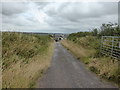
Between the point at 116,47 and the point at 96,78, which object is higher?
the point at 116,47

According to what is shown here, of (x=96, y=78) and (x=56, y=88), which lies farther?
(x=96, y=78)

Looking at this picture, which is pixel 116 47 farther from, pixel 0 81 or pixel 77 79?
pixel 0 81

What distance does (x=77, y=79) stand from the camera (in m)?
6.76

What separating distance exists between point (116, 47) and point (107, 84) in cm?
494

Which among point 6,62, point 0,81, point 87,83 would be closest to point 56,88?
point 87,83

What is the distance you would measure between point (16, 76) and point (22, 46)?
5.42 metres

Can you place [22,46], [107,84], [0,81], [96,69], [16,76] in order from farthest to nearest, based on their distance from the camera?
[22,46], [96,69], [107,84], [16,76], [0,81]

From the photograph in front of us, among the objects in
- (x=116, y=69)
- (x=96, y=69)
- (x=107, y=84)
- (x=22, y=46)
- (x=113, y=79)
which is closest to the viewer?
(x=107, y=84)

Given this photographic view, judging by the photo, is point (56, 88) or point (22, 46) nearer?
point (56, 88)

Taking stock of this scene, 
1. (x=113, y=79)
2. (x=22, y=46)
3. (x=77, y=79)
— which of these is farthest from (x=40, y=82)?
(x=22, y=46)

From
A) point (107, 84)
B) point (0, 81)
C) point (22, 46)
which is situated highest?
point (22, 46)

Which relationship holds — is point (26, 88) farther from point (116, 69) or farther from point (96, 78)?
point (116, 69)

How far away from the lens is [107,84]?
6.16m

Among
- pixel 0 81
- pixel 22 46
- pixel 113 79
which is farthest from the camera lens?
pixel 22 46
